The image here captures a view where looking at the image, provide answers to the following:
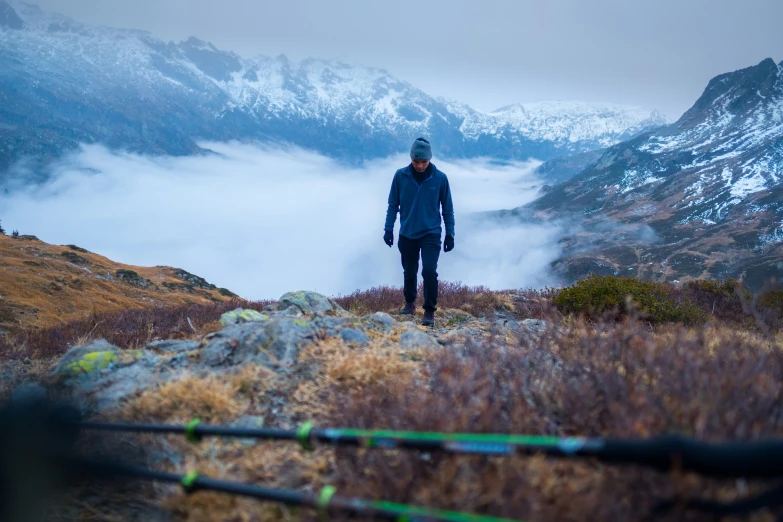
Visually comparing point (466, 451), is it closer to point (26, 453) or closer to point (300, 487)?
point (300, 487)

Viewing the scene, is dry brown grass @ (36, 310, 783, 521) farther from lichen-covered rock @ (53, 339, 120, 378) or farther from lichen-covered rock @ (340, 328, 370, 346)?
lichen-covered rock @ (53, 339, 120, 378)

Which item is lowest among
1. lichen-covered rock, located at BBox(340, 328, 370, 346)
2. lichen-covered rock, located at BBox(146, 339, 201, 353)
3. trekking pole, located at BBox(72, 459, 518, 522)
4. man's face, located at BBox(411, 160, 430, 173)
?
trekking pole, located at BBox(72, 459, 518, 522)

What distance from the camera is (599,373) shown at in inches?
129

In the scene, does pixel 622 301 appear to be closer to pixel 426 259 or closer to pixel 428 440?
pixel 426 259

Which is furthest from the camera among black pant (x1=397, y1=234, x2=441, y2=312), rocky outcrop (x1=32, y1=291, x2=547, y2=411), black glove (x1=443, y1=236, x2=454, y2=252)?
black glove (x1=443, y1=236, x2=454, y2=252)

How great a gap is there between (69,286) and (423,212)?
24188 millimetres

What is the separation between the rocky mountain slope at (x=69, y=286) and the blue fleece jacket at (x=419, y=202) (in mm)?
9978

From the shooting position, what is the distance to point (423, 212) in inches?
314

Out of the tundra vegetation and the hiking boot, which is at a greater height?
the hiking boot

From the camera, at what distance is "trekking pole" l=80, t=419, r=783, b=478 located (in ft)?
5.58

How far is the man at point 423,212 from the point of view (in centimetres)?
794

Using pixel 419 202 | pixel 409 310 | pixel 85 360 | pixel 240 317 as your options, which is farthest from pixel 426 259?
pixel 85 360

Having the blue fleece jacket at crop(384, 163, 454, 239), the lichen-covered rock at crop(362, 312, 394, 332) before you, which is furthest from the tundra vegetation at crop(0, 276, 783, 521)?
A: the blue fleece jacket at crop(384, 163, 454, 239)

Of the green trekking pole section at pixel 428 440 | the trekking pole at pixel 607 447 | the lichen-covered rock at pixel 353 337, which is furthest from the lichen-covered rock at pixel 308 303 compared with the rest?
the trekking pole at pixel 607 447
